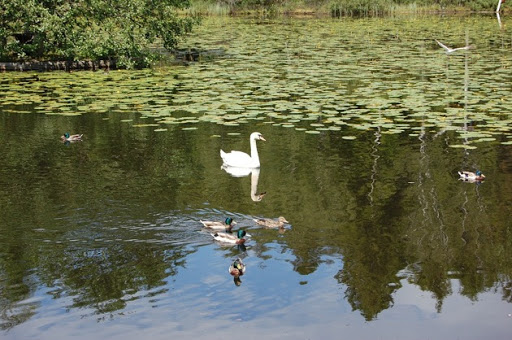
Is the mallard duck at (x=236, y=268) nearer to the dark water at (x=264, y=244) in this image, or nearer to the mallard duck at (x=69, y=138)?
the dark water at (x=264, y=244)

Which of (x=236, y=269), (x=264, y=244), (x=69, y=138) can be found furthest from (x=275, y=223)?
(x=69, y=138)

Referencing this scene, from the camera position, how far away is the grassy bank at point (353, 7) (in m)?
48.9

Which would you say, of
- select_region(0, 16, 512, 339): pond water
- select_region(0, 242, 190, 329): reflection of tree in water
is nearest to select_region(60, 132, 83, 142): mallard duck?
select_region(0, 16, 512, 339): pond water

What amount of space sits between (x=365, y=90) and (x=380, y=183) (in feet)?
24.7

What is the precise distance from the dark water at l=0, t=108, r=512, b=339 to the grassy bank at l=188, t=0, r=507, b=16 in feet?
122

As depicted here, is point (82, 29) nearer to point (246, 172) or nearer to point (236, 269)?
point (246, 172)

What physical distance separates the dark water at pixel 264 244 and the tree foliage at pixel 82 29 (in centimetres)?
953

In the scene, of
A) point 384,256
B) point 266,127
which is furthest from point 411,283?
point 266,127

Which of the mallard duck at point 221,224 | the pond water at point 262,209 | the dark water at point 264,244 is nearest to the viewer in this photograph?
the dark water at point 264,244

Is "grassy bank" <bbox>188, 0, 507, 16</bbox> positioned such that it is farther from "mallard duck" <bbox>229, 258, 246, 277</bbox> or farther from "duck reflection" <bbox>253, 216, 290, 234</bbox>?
"mallard duck" <bbox>229, 258, 246, 277</bbox>

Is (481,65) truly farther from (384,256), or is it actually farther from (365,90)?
(384,256)

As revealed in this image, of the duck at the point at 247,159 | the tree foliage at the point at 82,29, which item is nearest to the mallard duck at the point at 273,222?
the duck at the point at 247,159

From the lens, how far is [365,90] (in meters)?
18.2

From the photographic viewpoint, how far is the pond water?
7.10 m
